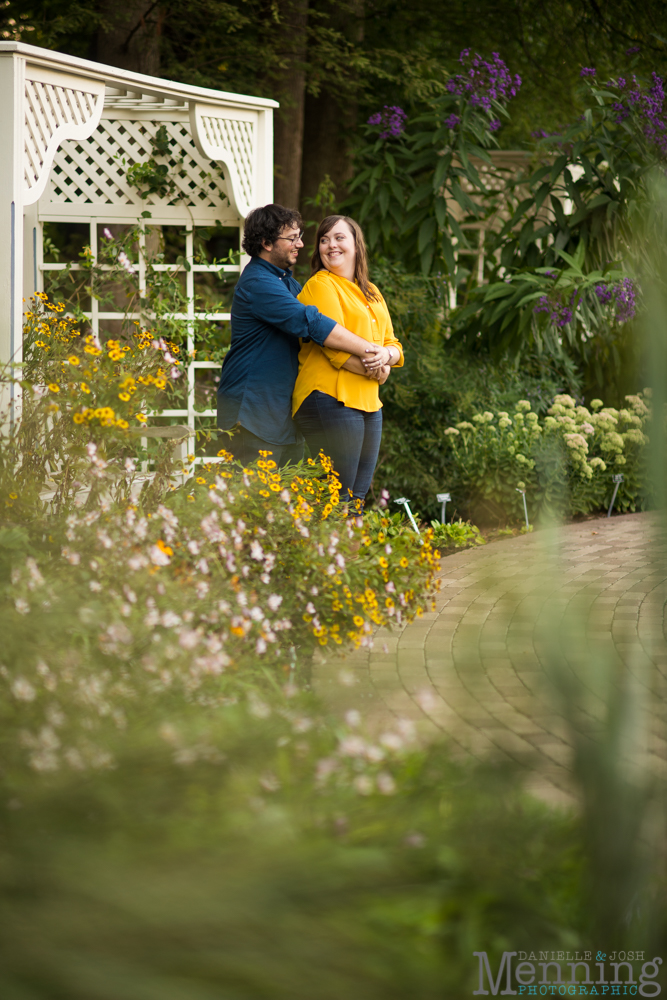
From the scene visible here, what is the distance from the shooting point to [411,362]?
668cm

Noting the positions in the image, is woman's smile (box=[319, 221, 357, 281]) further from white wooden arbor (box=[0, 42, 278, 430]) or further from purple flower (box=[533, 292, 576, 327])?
purple flower (box=[533, 292, 576, 327])

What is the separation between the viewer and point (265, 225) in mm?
3793

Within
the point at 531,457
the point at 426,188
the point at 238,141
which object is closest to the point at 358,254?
the point at 238,141

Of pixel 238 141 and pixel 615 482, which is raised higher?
pixel 238 141

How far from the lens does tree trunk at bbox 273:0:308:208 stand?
296 inches

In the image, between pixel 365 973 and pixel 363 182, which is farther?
pixel 363 182

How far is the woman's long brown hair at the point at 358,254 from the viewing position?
3.97 metres

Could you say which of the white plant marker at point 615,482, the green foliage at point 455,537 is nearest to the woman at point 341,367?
the green foliage at point 455,537

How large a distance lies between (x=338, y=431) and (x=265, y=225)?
916 millimetres

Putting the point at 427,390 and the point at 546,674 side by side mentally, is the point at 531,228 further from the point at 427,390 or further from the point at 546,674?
the point at 546,674

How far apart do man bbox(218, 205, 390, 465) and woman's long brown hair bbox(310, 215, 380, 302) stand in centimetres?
15

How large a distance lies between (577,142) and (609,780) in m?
7.03

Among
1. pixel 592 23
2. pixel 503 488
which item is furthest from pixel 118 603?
pixel 592 23

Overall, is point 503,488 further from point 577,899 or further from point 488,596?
point 577,899
